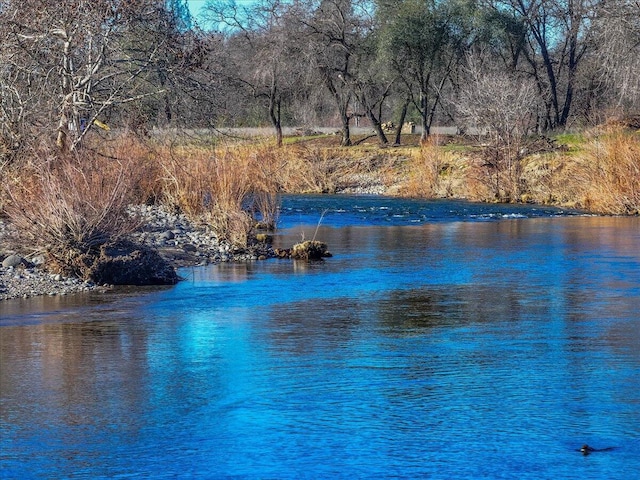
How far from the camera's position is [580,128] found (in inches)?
1843

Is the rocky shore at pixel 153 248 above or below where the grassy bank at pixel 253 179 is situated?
below

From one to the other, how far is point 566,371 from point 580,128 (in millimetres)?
38445

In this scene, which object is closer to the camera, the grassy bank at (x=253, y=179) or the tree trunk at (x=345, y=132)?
the grassy bank at (x=253, y=179)

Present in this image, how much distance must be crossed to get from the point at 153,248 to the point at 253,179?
15.6 ft

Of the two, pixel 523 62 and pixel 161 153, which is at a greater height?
pixel 523 62

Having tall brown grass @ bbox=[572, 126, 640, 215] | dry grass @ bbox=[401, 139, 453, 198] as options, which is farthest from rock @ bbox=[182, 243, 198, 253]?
dry grass @ bbox=[401, 139, 453, 198]

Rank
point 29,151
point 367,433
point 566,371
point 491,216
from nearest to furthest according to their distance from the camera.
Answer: point 367,433 → point 566,371 → point 29,151 → point 491,216

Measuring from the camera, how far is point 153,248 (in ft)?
61.5

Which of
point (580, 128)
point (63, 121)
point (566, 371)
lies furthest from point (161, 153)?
point (580, 128)

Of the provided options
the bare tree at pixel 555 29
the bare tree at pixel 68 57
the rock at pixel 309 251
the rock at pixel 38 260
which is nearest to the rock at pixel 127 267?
the rock at pixel 38 260

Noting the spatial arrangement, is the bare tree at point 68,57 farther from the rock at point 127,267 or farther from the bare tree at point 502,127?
→ the bare tree at point 502,127

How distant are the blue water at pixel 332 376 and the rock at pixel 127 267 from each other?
0.44 m

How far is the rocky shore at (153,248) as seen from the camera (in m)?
15.1

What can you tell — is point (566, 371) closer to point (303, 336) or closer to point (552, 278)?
point (303, 336)
